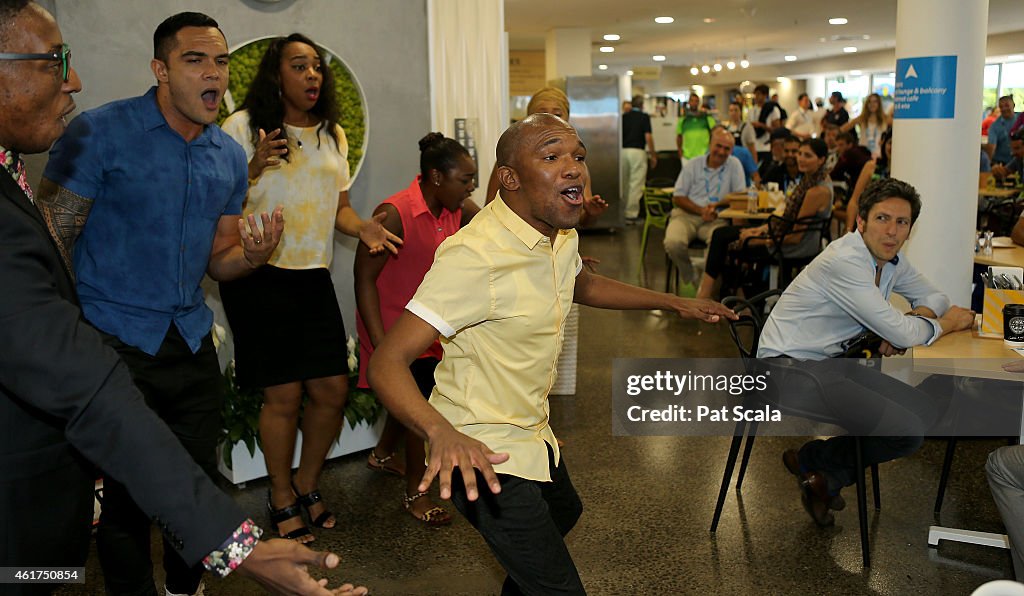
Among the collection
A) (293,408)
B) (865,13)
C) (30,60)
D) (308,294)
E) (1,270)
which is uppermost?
(865,13)

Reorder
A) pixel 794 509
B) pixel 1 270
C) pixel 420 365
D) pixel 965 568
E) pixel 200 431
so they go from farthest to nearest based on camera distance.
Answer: pixel 794 509 < pixel 420 365 < pixel 965 568 < pixel 200 431 < pixel 1 270

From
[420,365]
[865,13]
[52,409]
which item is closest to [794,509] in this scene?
Result: [420,365]

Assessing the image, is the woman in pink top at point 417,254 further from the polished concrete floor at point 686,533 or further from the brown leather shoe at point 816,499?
the brown leather shoe at point 816,499

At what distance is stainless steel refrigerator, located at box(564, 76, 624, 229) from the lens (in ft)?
45.2

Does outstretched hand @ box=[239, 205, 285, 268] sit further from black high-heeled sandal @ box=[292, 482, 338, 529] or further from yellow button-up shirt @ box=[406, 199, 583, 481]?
black high-heeled sandal @ box=[292, 482, 338, 529]

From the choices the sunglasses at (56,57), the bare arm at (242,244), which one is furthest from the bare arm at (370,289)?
the sunglasses at (56,57)

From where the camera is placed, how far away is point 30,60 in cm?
156

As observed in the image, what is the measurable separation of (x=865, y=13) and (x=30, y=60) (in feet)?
48.4

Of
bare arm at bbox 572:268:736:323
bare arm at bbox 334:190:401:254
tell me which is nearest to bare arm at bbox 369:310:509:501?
bare arm at bbox 572:268:736:323

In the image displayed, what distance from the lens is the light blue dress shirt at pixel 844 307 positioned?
3.52 m

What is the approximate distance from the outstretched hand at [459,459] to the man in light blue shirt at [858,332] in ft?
7.11

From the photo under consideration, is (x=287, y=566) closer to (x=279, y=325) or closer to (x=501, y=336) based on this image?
(x=501, y=336)

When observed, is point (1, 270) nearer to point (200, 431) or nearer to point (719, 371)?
Result: point (200, 431)

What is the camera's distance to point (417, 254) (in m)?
3.69
